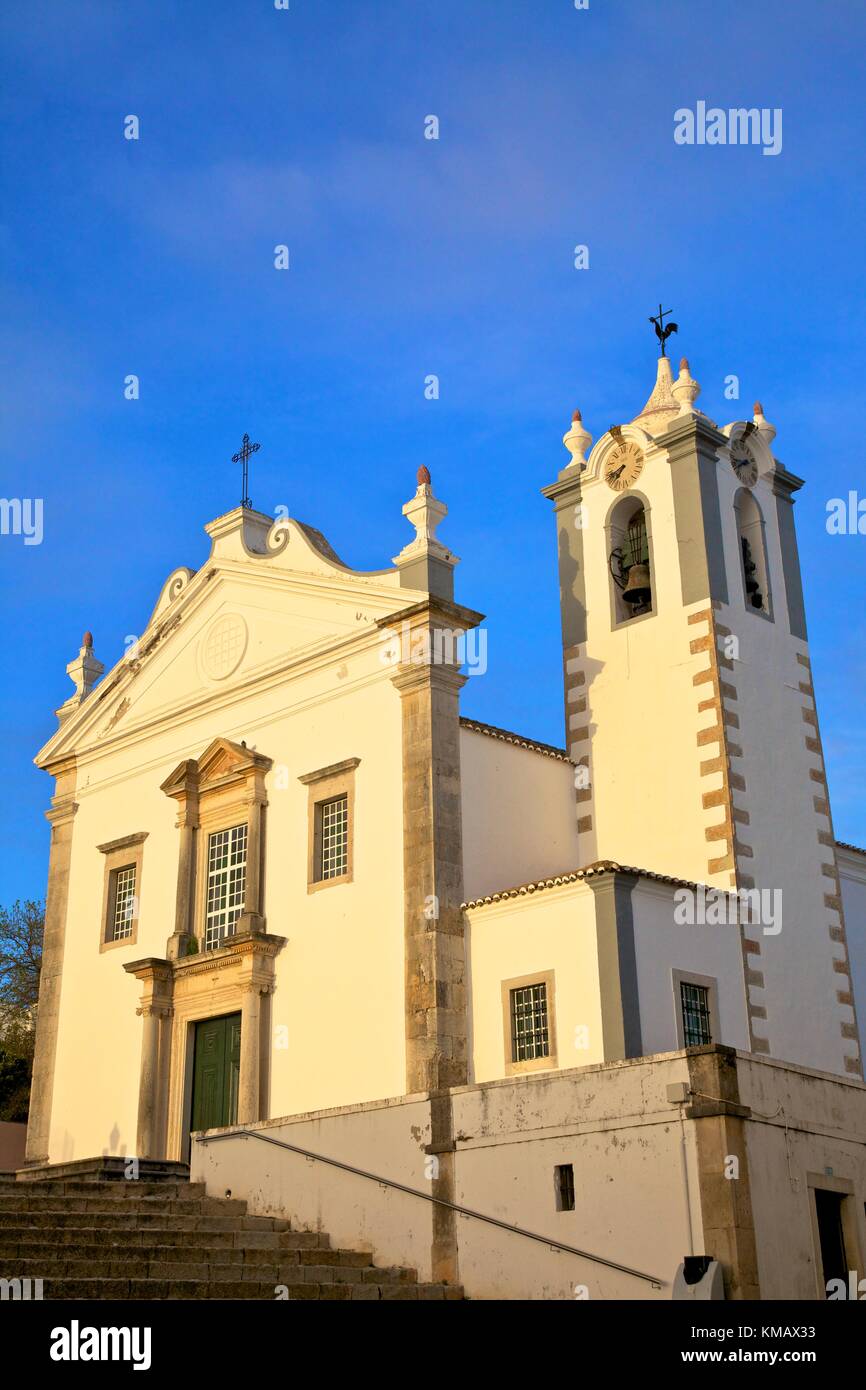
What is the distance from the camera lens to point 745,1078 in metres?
13.3

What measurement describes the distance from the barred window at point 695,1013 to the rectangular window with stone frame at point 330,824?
4.52 meters

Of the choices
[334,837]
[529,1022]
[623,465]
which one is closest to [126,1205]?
[529,1022]

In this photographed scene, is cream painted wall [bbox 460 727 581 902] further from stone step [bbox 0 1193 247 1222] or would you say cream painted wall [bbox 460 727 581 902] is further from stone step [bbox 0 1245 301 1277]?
stone step [bbox 0 1245 301 1277]

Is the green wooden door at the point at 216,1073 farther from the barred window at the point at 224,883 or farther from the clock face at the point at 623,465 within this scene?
the clock face at the point at 623,465

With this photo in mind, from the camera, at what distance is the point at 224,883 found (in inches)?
851

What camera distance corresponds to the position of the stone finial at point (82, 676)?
25656 millimetres

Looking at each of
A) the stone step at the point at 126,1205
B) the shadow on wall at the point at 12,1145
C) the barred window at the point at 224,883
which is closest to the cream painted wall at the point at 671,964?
the stone step at the point at 126,1205

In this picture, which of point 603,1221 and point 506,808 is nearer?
point 603,1221

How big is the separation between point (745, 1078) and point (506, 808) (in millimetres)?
7188

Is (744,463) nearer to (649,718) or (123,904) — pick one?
(649,718)

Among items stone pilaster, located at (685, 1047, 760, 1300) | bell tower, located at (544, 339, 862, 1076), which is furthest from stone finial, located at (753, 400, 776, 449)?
Answer: stone pilaster, located at (685, 1047, 760, 1300)
